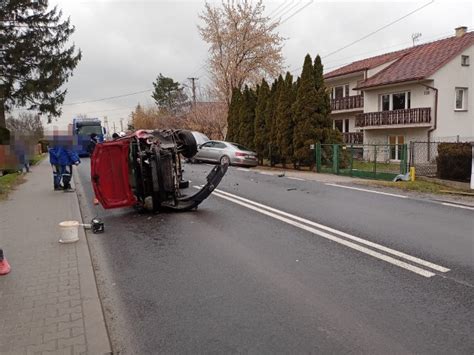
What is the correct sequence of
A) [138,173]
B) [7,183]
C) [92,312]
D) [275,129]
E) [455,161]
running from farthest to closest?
[275,129]
[455,161]
[7,183]
[138,173]
[92,312]

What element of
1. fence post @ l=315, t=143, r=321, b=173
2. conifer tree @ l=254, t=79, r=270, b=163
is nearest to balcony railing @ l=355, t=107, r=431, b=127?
conifer tree @ l=254, t=79, r=270, b=163

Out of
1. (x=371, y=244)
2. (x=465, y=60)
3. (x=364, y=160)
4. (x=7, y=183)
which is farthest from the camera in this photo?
(x=465, y=60)

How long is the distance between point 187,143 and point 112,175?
1.99 metres

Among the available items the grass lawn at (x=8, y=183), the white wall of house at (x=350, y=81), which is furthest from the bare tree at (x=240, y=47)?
the grass lawn at (x=8, y=183)

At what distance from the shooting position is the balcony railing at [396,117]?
2894 cm

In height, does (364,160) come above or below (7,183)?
below

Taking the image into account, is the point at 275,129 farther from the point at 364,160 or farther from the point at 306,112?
the point at 364,160

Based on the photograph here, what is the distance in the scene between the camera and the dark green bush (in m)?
15.0

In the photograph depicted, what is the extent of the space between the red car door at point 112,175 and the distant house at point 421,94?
24556mm

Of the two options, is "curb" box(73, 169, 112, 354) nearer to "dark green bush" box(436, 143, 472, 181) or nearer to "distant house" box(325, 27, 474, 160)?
"dark green bush" box(436, 143, 472, 181)

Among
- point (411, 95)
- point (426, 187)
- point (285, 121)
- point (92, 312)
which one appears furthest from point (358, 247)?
point (411, 95)

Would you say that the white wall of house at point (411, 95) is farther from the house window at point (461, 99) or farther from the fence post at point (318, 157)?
the fence post at point (318, 157)

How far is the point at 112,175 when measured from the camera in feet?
29.4

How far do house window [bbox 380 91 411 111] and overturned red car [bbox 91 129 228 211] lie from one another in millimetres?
24994
